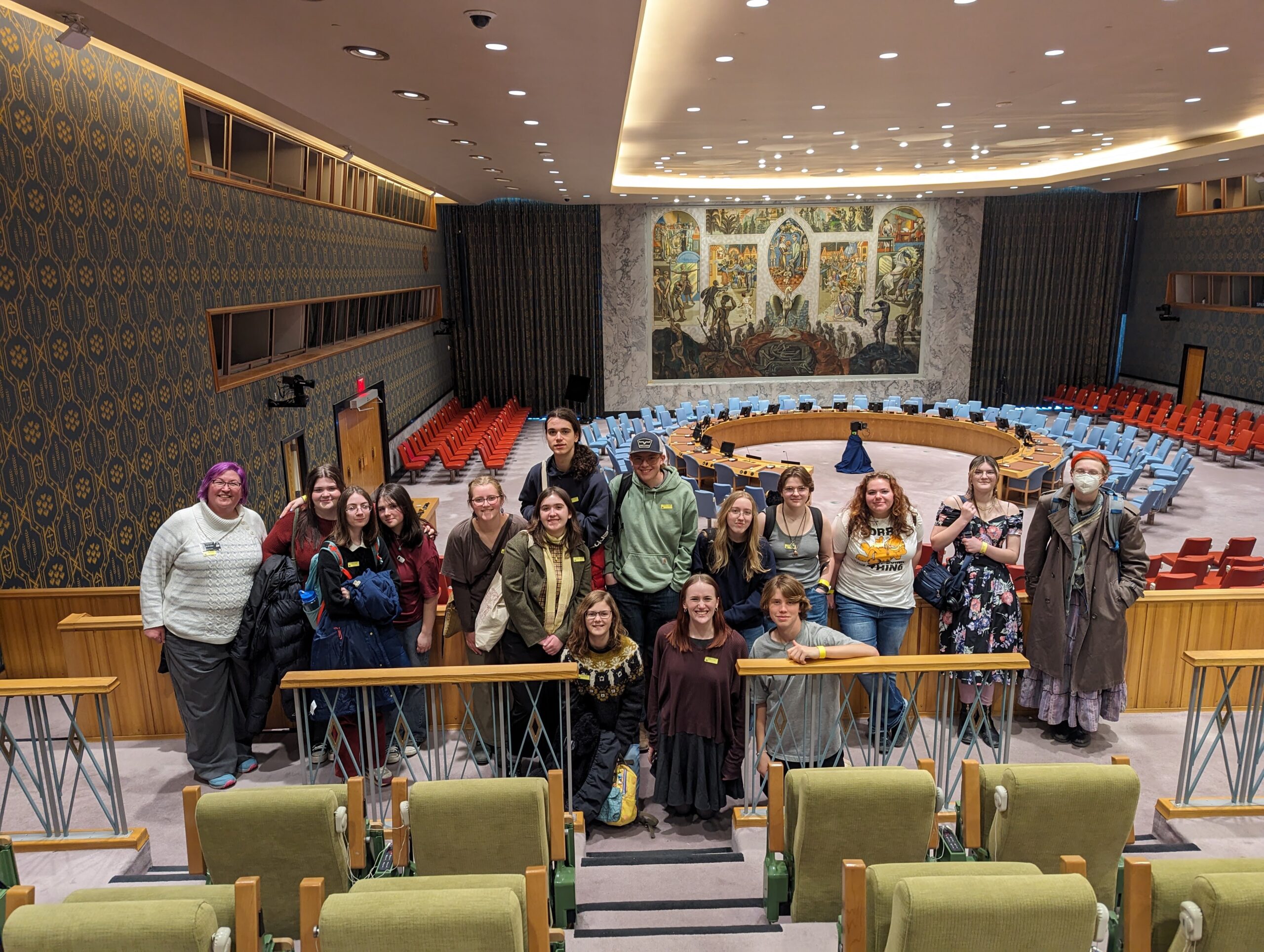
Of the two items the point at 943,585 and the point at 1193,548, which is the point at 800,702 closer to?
the point at 943,585

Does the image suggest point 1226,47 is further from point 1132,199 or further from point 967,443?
point 1132,199

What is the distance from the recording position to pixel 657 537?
5.09 m

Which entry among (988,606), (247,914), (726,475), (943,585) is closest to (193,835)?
(247,914)

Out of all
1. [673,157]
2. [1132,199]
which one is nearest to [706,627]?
[673,157]

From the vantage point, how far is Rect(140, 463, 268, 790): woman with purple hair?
4.61 metres

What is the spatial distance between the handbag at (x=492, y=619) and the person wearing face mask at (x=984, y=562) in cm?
245

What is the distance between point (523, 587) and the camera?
4.58 m

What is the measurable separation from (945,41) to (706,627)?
5.96 meters

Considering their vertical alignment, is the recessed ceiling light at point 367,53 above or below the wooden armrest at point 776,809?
above

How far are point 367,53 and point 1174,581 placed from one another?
7.76 metres

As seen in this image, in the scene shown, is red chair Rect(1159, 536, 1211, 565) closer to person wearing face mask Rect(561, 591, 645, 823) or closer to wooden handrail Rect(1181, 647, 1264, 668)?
wooden handrail Rect(1181, 647, 1264, 668)

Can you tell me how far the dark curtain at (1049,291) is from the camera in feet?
73.6

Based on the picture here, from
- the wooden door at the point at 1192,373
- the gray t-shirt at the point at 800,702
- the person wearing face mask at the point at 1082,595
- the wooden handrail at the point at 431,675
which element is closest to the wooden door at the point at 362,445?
the wooden handrail at the point at 431,675

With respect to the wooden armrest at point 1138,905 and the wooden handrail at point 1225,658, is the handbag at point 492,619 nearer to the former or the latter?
the wooden armrest at point 1138,905
